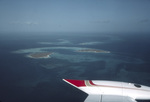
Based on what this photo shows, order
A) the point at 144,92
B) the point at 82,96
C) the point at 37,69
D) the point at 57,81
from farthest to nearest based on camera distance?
the point at 37,69 < the point at 57,81 < the point at 82,96 < the point at 144,92

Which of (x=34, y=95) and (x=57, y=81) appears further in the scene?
(x=57, y=81)

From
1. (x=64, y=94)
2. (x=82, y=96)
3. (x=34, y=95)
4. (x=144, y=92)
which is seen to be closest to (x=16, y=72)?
(x=34, y=95)

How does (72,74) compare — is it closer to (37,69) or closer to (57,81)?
(57,81)

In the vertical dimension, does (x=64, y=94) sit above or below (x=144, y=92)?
below

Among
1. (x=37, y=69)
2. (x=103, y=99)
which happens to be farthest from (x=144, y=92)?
(x=37, y=69)

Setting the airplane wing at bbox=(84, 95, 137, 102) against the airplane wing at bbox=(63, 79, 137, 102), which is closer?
the airplane wing at bbox=(84, 95, 137, 102)

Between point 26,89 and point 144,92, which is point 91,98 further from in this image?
point 26,89

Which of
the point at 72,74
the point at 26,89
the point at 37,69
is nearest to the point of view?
the point at 26,89

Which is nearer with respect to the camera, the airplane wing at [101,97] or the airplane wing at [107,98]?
the airplane wing at [107,98]

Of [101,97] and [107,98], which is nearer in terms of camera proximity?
[107,98]
